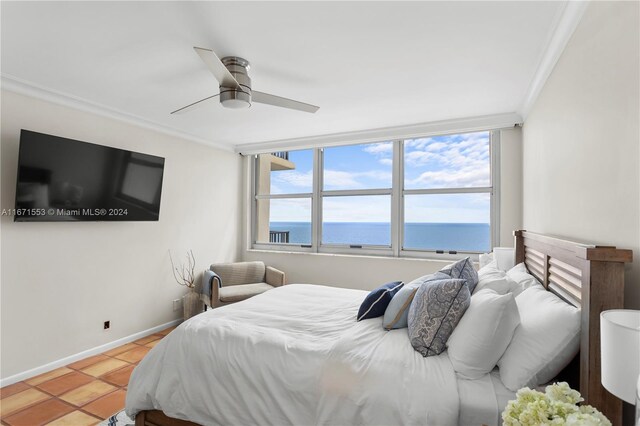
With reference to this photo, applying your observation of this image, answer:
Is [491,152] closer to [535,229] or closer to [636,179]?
[535,229]

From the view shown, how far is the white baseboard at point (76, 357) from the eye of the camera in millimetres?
2869

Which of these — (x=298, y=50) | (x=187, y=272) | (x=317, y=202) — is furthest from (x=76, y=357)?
(x=298, y=50)

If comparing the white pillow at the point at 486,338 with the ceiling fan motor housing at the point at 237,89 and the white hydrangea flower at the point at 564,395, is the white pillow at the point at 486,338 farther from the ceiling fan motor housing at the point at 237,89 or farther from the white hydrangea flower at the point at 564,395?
the ceiling fan motor housing at the point at 237,89

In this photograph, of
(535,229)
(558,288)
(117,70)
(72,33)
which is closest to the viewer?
(558,288)

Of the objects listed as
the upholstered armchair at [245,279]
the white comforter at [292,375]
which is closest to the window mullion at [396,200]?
the upholstered armchair at [245,279]

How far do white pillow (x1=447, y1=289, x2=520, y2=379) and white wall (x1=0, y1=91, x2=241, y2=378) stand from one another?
11.3ft

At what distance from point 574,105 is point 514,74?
95cm

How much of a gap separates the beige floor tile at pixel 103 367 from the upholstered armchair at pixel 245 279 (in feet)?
3.74

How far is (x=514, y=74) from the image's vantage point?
8.70 feet

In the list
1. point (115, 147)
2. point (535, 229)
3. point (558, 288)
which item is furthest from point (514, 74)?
point (115, 147)

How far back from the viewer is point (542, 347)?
4.69 feet

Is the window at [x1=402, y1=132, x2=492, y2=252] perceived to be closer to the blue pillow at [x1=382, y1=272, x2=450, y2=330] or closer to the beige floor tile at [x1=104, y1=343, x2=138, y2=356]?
the blue pillow at [x1=382, y1=272, x2=450, y2=330]

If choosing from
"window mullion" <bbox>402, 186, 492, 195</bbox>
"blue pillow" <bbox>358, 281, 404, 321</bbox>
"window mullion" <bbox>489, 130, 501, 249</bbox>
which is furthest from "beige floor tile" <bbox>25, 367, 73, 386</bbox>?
"window mullion" <bbox>489, 130, 501, 249</bbox>

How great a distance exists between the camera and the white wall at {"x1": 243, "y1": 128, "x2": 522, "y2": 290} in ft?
12.3
